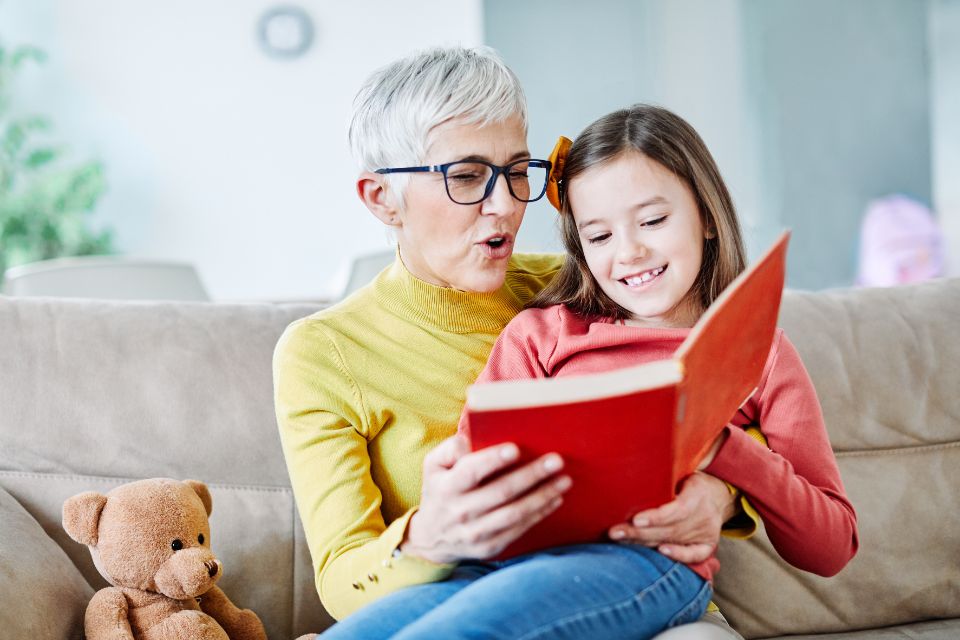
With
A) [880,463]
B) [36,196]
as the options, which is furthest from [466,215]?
[36,196]

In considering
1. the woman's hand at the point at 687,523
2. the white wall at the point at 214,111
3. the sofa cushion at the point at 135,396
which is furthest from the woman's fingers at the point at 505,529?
the white wall at the point at 214,111

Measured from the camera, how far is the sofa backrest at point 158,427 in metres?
1.70

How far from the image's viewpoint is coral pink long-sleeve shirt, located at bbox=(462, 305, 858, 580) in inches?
46.3

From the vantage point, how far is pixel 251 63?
18.1ft

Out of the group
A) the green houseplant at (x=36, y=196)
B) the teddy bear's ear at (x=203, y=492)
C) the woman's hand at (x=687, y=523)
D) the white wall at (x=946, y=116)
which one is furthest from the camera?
the white wall at (x=946, y=116)

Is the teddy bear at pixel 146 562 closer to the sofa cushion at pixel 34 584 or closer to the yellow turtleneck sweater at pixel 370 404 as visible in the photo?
the sofa cushion at pixel 34 584

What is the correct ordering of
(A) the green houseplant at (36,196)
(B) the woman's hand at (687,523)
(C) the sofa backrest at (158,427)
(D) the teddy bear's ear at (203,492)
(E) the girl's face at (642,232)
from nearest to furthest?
(B) the woman's hand at (687,523)
(E) the girl's face at (642,232)
(D) the teddy bear's ear at (203,492)
(C) the sofa backrest at (158,427)
(A) the green houseplant at (36,196)

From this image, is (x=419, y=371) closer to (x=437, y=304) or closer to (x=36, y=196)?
(x=437, y=304)

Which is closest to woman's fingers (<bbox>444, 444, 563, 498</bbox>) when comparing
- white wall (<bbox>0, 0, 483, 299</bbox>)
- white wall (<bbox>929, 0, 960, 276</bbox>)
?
white wall (<bbox>0, 0, 483, 299</bbox>)

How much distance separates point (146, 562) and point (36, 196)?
4.08 meters

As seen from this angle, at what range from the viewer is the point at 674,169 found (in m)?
1.36

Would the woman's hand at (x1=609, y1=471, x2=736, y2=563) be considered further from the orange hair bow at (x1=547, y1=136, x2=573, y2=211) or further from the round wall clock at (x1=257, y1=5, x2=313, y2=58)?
the round wall clock at (x1=257, y1=5, x2=313, y2=58)

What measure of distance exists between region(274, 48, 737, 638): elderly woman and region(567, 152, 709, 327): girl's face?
0.41 feet

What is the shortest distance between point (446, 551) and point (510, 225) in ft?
1.69
